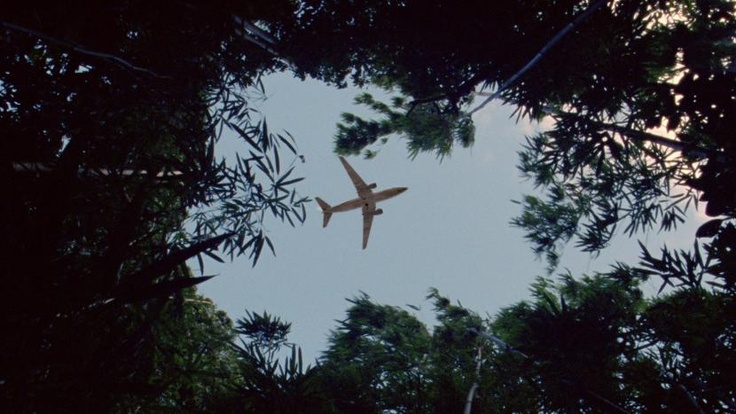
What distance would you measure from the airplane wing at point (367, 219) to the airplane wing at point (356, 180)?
0.61 m

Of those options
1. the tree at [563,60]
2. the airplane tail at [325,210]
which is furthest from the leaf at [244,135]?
the airplane tail at [325,210]

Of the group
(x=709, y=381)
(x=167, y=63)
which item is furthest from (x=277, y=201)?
(x=709, y=381)

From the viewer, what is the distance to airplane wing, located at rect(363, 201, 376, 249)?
11648 millimetres

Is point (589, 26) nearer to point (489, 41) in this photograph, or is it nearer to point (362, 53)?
point (489, 41)

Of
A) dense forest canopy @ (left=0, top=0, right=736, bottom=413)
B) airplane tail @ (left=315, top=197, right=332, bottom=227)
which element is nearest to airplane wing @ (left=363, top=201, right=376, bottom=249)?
airplane tail @ (left=315, top=197, right=332, bottom=227)

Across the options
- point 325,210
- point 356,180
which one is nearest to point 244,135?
point 356,180

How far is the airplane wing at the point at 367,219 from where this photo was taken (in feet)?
38.2

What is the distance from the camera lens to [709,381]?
127 inches

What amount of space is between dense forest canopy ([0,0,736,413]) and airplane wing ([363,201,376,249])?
4.21 m

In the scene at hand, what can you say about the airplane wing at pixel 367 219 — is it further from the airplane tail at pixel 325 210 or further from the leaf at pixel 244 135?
the leaf at pixel 244 135

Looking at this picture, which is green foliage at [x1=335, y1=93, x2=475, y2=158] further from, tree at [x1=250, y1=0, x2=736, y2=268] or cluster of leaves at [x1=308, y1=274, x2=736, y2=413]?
cluster of leaves at [x1=308, y1=274, x2=736, y2=413]

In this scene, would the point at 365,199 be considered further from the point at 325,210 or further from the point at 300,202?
the point at 300,202

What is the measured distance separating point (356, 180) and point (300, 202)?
5.23 meters

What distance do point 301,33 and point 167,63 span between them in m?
2.50
